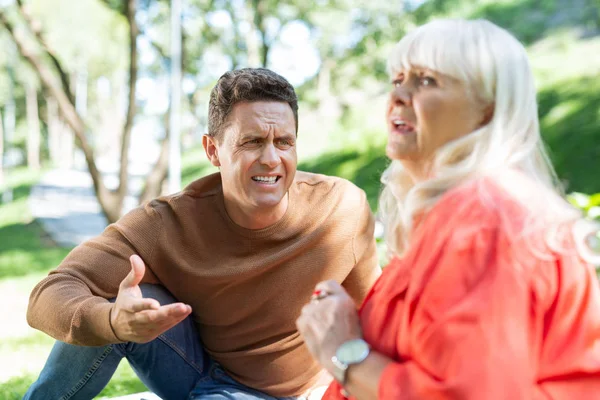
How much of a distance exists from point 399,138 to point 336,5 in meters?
15.6

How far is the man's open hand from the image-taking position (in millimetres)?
1815

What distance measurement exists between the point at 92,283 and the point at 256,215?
0.59 m

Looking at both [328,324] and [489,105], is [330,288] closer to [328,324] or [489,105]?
[328,324]

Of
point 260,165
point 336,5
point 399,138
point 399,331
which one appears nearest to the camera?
point 399,331

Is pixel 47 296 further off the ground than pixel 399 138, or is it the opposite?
pixel 399 138

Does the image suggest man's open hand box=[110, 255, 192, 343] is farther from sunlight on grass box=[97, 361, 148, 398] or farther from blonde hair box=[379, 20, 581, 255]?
sunlight on grass box=[97, 361, 148, 398]

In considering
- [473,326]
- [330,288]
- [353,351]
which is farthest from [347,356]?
[473,326]

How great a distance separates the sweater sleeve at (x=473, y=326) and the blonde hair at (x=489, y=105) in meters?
0.18

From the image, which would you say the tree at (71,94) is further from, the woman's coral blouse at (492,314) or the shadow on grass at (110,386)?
the woman's coral blouse at (492,314)

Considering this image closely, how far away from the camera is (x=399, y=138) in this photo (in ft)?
5.06

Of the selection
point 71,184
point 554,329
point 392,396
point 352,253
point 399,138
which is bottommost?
point 71,184

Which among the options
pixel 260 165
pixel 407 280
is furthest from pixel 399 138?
pixel 260 165

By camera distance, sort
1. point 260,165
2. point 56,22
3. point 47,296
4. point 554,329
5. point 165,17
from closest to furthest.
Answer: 1. point 554,329
2. point 47,296
3. point 260,165
4. point 165,17
5. point 56,22

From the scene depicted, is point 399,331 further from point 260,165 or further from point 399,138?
point 260,165
